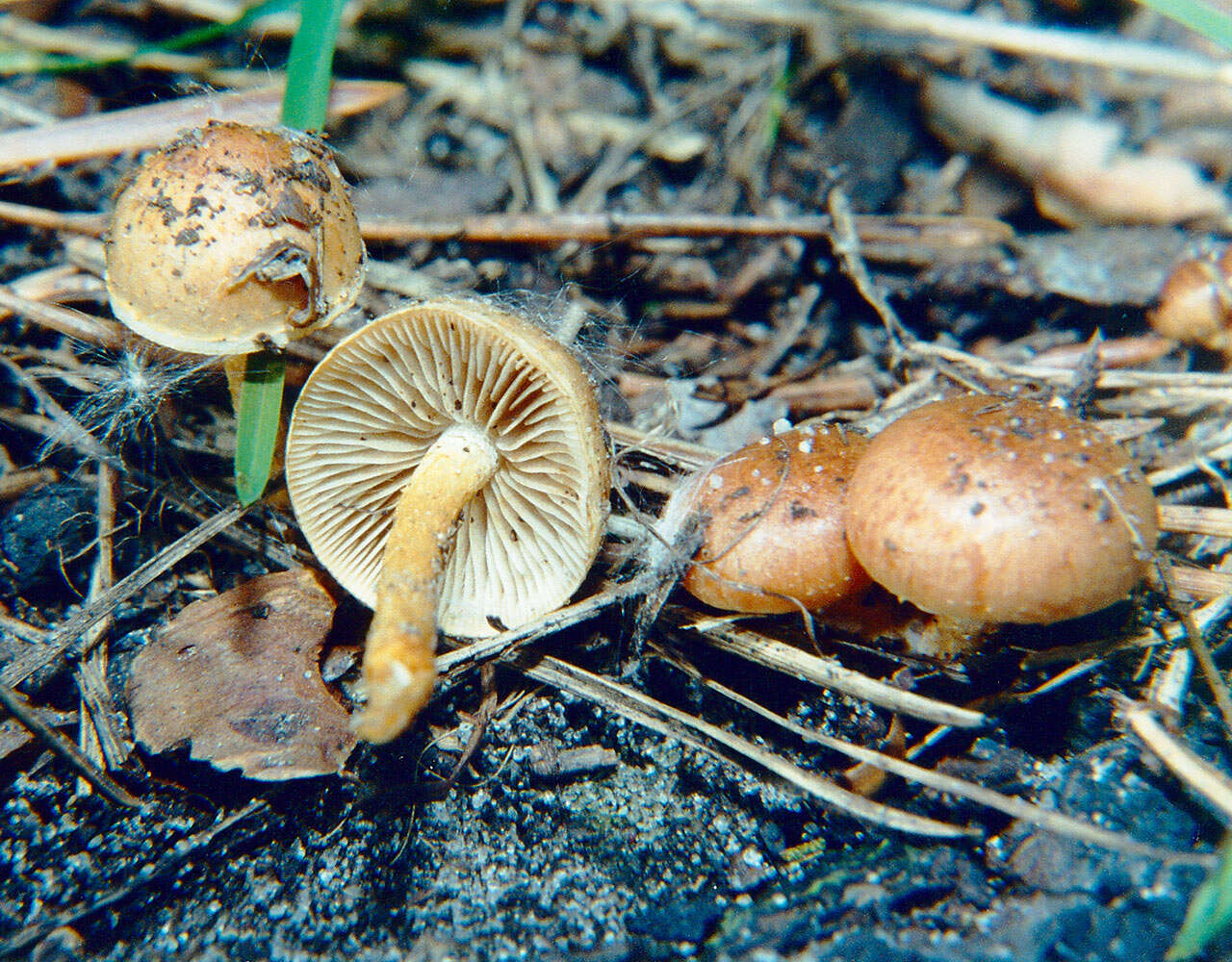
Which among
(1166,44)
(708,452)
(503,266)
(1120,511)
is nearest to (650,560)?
(708,452)

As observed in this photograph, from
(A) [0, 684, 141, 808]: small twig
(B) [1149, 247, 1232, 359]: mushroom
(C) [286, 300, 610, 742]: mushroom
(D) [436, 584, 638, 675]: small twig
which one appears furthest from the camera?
(B) [1149, 247, 1232, 359]: mushroom

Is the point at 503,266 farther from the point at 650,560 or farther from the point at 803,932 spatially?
the point at 803,932

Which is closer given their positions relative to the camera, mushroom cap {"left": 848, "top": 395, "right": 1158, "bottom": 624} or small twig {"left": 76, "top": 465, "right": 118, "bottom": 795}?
mushroom cap {"left": 848, "top": 395, "right": 1158, "bottom": 624}

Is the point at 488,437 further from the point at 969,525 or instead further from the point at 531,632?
the point at 969,525

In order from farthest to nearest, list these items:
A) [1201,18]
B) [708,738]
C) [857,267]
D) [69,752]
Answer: [857,267], [1201,18], [708,738], [69,752]

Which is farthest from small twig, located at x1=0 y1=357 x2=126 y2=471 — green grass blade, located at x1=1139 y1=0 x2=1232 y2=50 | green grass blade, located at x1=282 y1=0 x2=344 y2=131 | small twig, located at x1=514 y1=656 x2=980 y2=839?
green grass blade, located at x1=1139 y1=0 x2=1232 y2=50

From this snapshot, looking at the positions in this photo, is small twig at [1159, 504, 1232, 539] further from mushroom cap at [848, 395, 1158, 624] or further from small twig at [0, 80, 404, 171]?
small twig at [0, 80, 404, 171]

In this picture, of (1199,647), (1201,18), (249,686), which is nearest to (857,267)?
(1201,18)
